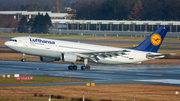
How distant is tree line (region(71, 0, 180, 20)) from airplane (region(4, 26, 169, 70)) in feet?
362

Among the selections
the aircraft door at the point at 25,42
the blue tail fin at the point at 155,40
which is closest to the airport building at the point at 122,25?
the blue tail fin at the point at 155,40

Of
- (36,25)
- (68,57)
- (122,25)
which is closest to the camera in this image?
(68,57)

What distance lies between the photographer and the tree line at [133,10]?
165 meters

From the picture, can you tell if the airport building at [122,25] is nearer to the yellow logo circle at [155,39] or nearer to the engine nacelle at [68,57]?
the yellow logo circle at [155,39]

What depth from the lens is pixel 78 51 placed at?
52.9 metres

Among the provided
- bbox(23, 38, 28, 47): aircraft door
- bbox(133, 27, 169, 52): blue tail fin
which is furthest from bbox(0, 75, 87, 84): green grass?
bbox(133, 27, 169, 52): blue tail fin

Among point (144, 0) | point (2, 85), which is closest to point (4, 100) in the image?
point (2, 85)

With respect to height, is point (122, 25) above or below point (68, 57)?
above

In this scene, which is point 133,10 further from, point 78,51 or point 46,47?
point 46,47

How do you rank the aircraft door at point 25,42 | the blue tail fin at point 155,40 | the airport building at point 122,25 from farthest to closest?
the airport building at point 122,25 → the blue tail fin at point 155,40 → the aircraft door at point 25,42

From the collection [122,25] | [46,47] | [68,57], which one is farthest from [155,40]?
[122,25]

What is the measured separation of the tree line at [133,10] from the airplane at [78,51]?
110453 millimetres

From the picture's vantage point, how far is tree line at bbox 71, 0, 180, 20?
165m

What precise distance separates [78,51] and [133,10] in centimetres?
13676
